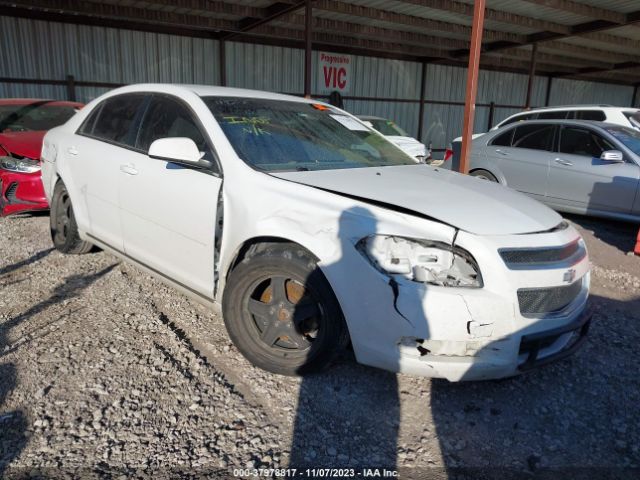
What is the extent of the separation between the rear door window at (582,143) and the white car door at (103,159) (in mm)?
5891

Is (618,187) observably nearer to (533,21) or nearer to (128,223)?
(128,223)

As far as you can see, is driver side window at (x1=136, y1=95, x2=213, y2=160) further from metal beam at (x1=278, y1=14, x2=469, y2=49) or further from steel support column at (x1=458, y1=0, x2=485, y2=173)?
metal beam at (x1=278, y1=14, x2=469, y2=49)

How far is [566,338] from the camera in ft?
8.66

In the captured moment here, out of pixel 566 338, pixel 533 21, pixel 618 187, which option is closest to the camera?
pixel 566 338

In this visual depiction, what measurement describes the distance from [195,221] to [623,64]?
21544 millimetres

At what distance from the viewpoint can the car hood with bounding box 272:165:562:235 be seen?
8.05 feet

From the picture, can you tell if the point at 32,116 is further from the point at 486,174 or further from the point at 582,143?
the point at 582,143

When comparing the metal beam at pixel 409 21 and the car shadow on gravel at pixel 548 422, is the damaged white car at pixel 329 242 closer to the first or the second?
the car shadow on gravel at pixel 548 422

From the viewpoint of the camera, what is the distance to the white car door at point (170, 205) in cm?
295

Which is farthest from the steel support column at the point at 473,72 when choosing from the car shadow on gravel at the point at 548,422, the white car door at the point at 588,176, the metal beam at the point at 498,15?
the metal beam at the point at 498,15

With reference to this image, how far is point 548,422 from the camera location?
2.54 meters

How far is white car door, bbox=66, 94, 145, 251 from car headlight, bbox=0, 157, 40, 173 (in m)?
1.62

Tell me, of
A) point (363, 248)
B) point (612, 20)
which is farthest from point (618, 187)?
point (612, 20)

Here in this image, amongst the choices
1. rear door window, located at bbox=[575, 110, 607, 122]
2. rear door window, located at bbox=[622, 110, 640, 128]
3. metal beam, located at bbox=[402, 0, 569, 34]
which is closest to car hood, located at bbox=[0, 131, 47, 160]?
metal beam, located at bbox=[402, 0, 569, 34]
